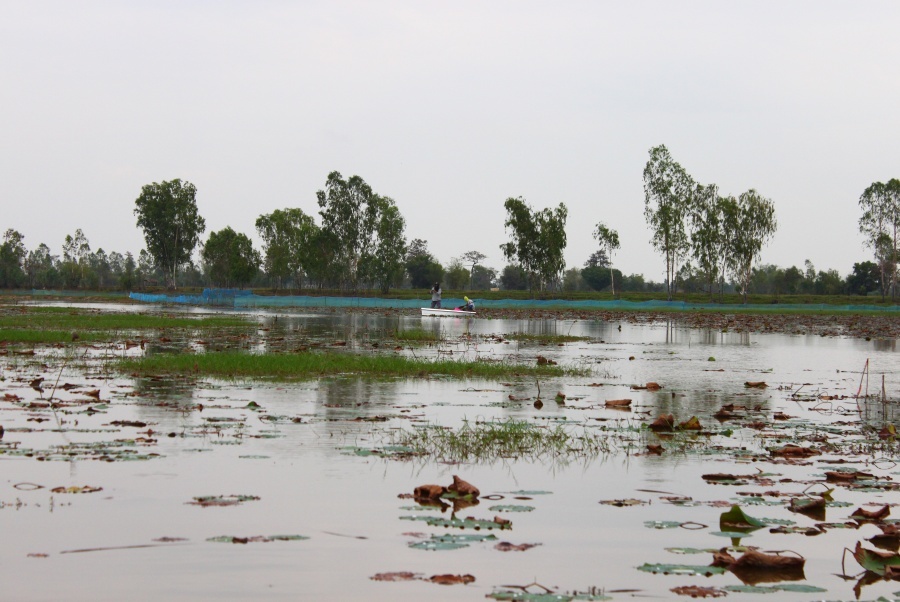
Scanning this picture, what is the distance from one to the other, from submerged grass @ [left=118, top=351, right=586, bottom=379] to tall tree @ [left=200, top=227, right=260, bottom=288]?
106m

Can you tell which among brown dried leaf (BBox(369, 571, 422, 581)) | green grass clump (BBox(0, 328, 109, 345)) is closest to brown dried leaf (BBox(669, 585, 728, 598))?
brown dried leaf (BBox(369, 571, 422, 581))

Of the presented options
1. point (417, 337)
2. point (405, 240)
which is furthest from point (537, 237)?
point (417, 337)

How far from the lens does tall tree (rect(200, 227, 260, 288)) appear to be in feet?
405

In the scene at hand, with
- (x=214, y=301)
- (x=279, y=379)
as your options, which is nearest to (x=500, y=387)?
(x=279, y=379)

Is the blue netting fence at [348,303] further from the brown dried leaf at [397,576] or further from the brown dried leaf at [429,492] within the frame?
the brown dried leaf at [397,576]

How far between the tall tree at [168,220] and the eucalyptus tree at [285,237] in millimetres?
11291

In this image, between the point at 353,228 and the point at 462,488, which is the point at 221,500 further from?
the point at 353,228

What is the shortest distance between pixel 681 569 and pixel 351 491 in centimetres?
305

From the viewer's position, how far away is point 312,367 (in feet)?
58.9

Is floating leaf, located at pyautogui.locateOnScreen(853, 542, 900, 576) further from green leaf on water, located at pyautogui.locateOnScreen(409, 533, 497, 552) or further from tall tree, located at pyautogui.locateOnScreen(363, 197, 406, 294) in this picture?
tall tree, located at pyautogui.locateOnScreen(363, 197, 406, 294)

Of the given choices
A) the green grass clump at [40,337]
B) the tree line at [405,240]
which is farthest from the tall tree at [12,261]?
the green grass clump at [40,337]

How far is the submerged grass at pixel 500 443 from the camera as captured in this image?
957 centimetres

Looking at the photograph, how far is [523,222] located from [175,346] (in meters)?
85.6

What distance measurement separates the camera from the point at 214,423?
10930mm
